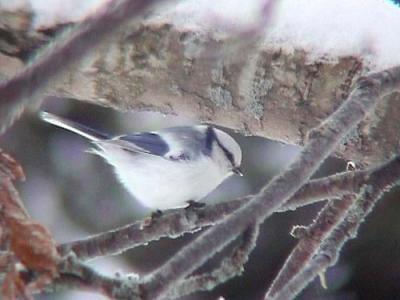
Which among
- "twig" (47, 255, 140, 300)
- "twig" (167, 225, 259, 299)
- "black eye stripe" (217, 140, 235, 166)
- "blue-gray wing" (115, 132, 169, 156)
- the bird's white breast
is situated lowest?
the bird's white breast

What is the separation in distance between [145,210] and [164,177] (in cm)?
124

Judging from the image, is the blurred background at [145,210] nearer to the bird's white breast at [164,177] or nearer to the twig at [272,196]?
the bird's white breast at [164,177]

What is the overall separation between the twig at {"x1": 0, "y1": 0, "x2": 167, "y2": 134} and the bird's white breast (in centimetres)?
106

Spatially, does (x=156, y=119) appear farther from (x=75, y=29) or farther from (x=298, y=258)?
(x=75, y=29)

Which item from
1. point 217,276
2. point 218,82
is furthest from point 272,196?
point 218,82

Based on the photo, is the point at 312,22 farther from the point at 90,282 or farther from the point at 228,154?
the point at 228,154

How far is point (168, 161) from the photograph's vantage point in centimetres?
136

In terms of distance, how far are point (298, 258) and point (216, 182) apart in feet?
2.12

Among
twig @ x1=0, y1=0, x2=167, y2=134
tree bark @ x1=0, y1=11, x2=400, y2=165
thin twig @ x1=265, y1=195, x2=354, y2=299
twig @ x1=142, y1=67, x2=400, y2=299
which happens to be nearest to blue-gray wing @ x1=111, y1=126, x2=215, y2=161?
tree bark @ x1=0, y1=11, x2=400, y2=165

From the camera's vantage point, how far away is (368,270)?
8.13ft

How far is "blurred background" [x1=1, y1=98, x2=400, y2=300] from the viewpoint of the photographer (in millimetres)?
2443

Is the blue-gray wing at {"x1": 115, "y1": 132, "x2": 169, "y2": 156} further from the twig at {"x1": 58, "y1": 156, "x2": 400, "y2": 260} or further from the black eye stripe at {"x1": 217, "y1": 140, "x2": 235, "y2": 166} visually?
the twig at {"x1": 58, "y1": 156, "x2": 400, "y2": 260}

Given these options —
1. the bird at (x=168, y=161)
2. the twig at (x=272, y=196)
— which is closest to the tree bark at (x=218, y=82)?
the twig at (x=272, y=196)

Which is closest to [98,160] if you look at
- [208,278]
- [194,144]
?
[194,144]
